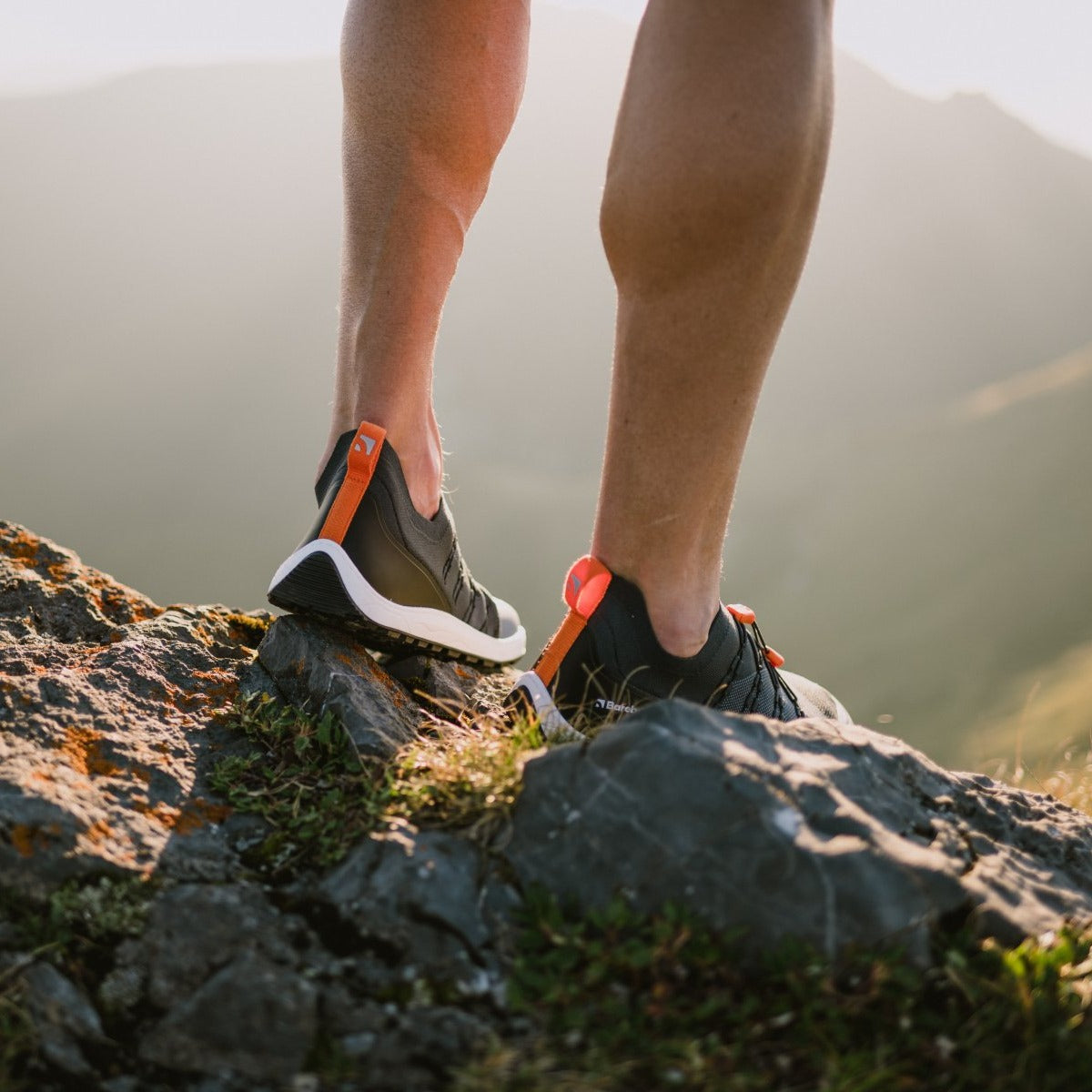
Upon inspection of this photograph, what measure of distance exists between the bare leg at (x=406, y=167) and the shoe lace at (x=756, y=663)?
1060mm

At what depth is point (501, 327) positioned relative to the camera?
121000mm

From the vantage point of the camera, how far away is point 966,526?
75375 millimetres

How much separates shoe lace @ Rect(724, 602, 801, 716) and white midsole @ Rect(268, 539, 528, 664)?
0.79m

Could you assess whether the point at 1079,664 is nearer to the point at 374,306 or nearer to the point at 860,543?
the point at 860,543

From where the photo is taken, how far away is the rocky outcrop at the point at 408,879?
165 cm

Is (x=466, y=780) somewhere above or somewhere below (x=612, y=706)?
below

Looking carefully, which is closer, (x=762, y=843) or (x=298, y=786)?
(x=762, y=843)

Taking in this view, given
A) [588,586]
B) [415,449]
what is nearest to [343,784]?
[588,586]

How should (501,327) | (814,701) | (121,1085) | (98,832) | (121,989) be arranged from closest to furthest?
(121,1085), (121,989), (98,832), (814,701), (501,327)


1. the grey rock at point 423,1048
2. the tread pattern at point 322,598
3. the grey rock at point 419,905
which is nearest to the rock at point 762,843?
the grey rock at point 419,905

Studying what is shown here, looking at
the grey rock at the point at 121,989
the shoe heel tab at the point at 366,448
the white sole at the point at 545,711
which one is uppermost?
the shoe heel tab at the point at 366,448

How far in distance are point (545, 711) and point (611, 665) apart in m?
0.21

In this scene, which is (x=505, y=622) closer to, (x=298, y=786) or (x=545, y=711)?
(x=545, y=711)

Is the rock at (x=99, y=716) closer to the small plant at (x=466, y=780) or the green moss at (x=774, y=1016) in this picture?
the small plant at (x=466, y=780)
